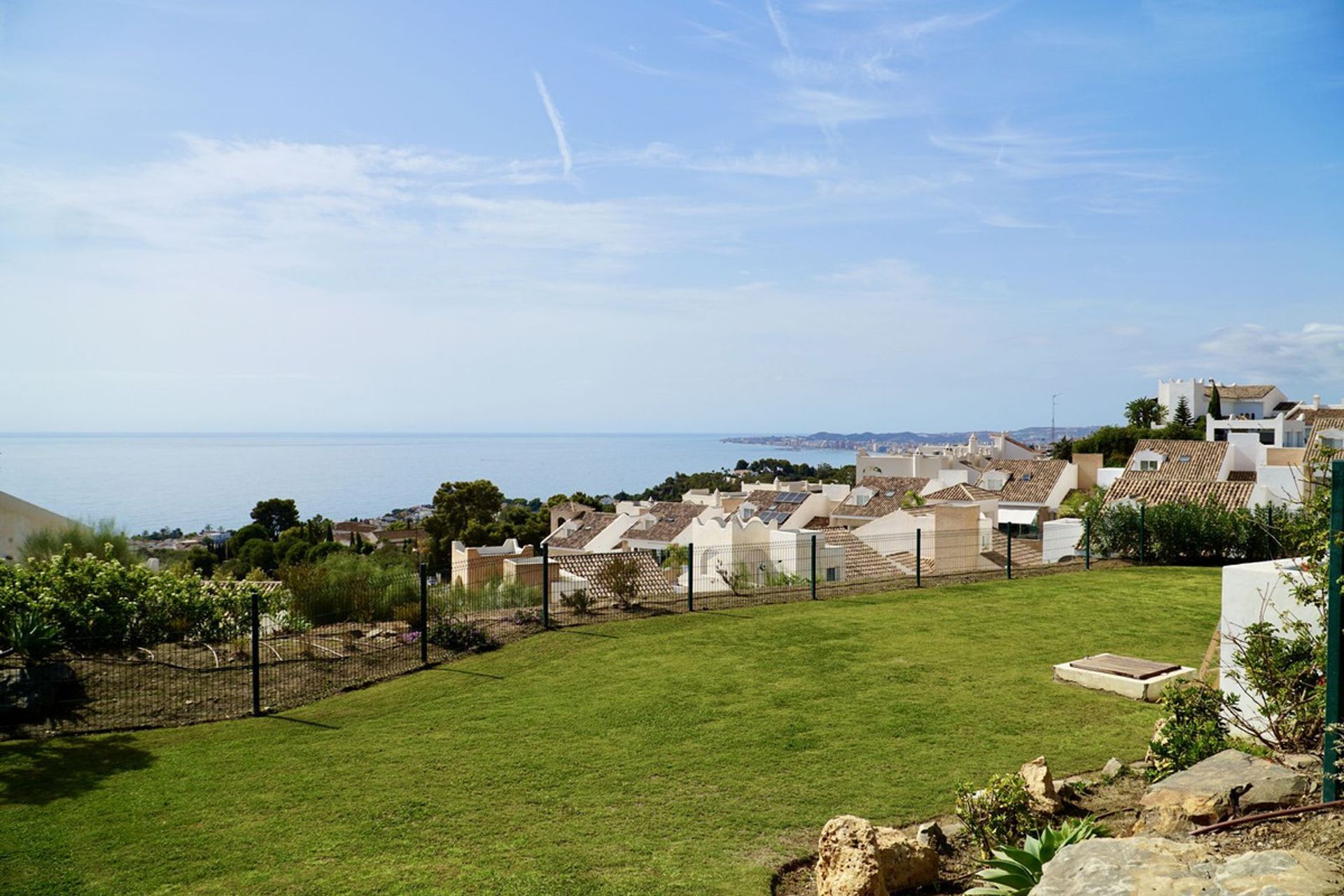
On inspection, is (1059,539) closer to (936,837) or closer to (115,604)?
(936,837)

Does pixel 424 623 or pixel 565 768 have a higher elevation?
pixel 424 623

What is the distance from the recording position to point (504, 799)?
23.4 feet

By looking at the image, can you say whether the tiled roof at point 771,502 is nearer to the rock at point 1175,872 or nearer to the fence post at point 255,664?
the fence post at point 255,664

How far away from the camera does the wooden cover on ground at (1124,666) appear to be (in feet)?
33.8

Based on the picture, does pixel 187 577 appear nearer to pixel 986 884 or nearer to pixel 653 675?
pixel 653 675

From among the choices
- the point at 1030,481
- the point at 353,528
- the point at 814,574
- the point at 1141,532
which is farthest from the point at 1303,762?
the point at 353,528

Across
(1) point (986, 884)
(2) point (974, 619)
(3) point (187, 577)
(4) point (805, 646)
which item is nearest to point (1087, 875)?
(1) point (986, 884)

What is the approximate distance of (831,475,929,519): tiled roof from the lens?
47656mm

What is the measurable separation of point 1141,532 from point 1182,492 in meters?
5.73

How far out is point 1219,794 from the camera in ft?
15.9

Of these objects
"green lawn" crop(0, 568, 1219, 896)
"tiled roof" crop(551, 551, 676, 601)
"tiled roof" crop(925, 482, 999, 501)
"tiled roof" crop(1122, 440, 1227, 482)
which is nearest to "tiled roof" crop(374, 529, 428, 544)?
"tiled roof" crop(925, 482, 999, 501)

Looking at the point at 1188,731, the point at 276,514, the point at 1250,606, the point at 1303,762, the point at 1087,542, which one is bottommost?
the point at 276,514

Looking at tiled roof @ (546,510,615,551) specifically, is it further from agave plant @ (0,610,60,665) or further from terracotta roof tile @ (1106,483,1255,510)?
agave plant @ (0,610,60,665)

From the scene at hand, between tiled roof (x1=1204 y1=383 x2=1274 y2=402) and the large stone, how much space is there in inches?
4397
